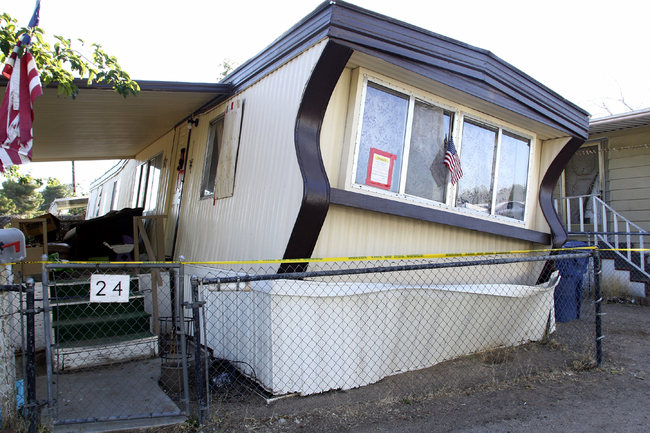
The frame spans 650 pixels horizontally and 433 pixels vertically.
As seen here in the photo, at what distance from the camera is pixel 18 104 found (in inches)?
167

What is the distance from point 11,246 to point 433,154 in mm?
4373

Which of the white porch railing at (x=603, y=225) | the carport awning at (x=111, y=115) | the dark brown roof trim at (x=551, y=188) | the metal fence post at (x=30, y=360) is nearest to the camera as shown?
the metal fence post at (x=30, y=360)

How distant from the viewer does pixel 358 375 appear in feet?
14.3

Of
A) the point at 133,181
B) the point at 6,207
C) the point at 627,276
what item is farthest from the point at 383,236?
the point at 6,207

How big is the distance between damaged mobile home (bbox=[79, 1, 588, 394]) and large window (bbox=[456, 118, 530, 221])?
0.08 feet

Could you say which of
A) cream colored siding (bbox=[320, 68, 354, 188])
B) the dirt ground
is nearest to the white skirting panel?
the dirt ground

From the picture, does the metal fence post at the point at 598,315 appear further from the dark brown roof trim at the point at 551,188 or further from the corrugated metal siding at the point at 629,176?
the corrugated metal siding at the point at 629,176

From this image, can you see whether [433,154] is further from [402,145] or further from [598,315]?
[598,315]

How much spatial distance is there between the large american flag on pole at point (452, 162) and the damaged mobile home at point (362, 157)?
0.25ft

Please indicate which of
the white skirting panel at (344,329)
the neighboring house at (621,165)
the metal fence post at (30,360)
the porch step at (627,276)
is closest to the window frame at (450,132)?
the white skirting panel at (344,329)

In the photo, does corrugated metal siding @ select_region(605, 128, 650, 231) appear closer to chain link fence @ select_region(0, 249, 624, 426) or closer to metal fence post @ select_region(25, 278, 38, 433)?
chain link fence @ select_region(0, 249, 624, 426)

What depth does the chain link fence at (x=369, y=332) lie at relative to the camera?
Result: 4.06 metres

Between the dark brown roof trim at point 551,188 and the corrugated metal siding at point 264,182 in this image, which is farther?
the dark brown roof trim at point 551,188

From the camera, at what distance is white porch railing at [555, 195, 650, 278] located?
8.62 meters
